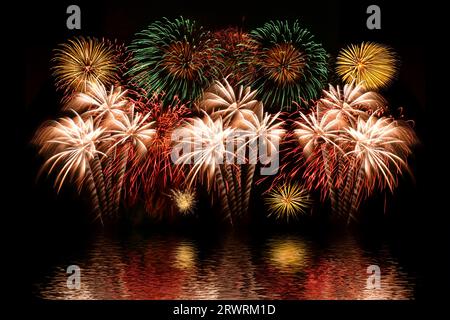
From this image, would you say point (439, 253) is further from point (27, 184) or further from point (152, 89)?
point (27, 184)

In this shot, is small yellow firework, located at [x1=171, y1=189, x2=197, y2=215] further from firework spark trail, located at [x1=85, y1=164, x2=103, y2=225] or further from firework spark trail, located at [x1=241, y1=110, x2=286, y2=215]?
firework spark trail, located at [x1=241, y1=110, x2=286, y2=215]

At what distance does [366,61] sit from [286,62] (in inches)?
182

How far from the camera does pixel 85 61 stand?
51.0 m

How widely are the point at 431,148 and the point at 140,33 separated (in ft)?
74.0

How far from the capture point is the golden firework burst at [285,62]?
49.5m

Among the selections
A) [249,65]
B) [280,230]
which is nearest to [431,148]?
[280,230]

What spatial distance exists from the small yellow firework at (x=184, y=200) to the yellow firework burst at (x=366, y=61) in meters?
14.1

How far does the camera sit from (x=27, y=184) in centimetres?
6234

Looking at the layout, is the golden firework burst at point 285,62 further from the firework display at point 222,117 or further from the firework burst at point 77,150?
the firework burst at point 77,150

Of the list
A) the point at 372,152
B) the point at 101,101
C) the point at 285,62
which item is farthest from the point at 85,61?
the point at 372,152

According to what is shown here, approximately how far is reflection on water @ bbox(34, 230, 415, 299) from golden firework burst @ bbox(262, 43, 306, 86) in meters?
8.76

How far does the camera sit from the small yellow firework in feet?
197

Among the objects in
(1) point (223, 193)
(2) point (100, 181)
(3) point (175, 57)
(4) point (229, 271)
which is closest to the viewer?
(4) point (229, 271)

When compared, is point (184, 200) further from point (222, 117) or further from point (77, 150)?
point (77, 150)
